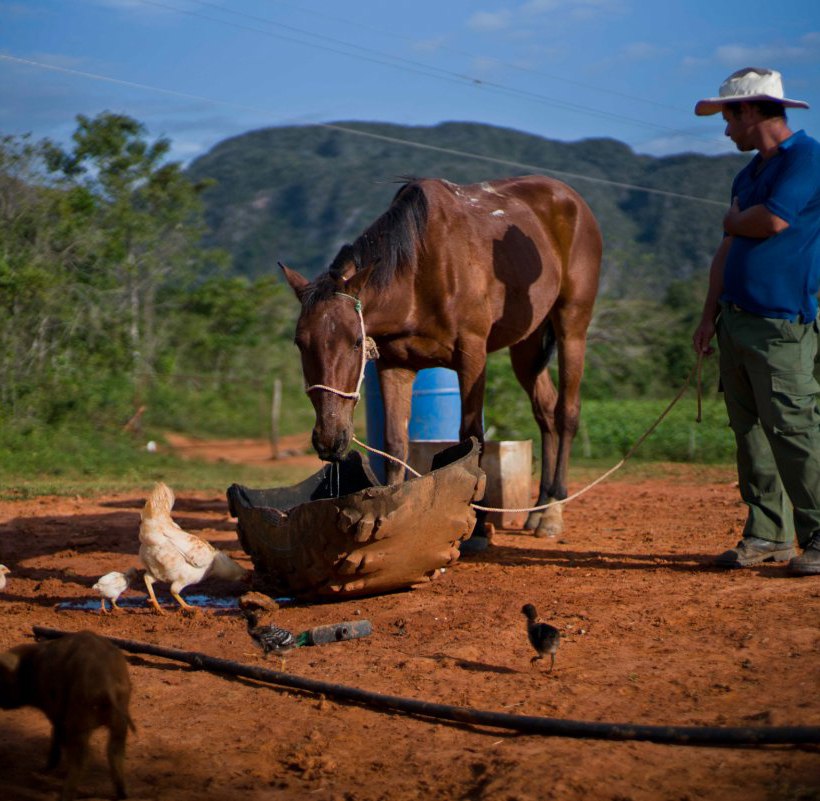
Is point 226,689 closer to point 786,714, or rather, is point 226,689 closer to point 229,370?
point 786,714

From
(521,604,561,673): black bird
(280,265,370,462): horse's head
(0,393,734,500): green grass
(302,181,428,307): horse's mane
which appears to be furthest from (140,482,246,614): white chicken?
(0,393,734,500): green grass

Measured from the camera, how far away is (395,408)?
7.37 meters

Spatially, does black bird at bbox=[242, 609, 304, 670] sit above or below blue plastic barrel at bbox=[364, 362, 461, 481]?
below

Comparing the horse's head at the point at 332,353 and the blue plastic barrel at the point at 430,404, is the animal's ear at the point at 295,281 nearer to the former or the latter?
the horse's head at the point at 332,353

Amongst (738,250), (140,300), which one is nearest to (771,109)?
(738,250)

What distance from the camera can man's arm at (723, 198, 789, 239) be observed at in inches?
219

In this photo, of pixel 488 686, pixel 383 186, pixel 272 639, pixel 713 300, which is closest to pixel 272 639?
pixel 272 639

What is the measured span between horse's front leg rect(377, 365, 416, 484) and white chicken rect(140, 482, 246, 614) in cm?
158

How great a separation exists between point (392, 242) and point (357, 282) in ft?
Answer: 2.39

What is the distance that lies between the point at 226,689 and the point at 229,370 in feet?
72.2

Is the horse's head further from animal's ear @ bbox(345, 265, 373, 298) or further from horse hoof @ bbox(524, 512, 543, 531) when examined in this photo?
horse hoof @ bbox(524, 512, 543, 531)

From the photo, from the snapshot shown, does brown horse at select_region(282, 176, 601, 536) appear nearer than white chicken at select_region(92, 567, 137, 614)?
No

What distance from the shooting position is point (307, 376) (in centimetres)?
629

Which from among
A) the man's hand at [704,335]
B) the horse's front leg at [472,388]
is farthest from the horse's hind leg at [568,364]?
the man's hand at [704,335]
